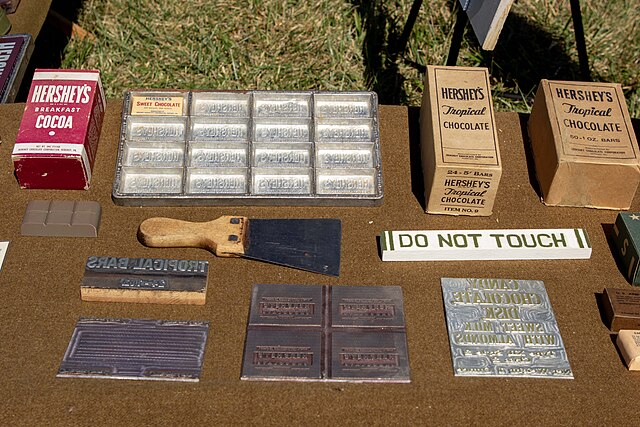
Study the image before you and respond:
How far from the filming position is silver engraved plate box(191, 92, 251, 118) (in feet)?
7.97

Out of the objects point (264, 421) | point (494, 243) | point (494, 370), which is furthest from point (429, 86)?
point (264, 421)

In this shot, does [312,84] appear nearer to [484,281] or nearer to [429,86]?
[429,86]

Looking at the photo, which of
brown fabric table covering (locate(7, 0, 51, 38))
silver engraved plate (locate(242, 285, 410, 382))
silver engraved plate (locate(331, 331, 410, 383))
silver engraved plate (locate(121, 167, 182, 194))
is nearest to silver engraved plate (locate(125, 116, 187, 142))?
silver engraved plate (locate(121, 167, 182, 194))

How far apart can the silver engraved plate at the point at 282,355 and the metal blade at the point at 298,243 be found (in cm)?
24

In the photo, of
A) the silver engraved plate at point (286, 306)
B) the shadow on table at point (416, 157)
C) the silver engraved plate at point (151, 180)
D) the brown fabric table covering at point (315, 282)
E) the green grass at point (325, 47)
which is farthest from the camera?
the green grass at point (325, 47)

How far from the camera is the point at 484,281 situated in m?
2.15

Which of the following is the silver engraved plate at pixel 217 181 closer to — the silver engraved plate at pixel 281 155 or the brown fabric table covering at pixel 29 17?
the silver engraved plate at pixel 281 155

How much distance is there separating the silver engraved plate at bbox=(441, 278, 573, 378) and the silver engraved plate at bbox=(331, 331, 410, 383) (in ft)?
0.49

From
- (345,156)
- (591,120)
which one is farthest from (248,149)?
(591,120)

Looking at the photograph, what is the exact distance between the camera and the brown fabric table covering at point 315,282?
1882mm

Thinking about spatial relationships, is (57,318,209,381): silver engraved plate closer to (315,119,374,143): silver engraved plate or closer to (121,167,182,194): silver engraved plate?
(121,167,182,194): silver engraved plate

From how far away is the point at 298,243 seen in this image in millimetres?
2209

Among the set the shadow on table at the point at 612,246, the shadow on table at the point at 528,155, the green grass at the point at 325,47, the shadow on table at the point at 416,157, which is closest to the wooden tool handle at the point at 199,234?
the shadow on table at the point at 416,157

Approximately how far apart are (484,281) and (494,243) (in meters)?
0.13
